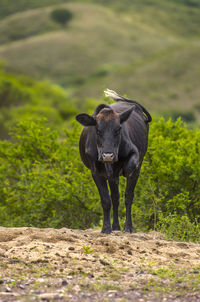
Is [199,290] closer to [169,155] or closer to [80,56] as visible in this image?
[169,155]

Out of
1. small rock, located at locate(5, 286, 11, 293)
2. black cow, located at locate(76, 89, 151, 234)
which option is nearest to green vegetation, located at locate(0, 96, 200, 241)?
black cow, located at locate(76, 89, 151, 234)

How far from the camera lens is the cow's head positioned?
29.1ft

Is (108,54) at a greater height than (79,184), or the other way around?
(79,184)

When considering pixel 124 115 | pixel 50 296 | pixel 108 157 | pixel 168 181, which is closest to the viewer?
pixel 50 296

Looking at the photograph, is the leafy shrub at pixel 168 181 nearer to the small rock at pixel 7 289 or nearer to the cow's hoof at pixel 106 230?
the cow's hoof at pixel 106 230

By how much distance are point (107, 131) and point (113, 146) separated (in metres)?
0.27

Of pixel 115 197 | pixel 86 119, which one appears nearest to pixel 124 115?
pixel 86 119

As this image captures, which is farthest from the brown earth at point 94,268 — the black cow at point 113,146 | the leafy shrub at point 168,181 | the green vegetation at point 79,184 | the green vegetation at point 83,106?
the leafy shrub at point 168,181

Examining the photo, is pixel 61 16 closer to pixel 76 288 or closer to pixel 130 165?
pixel 130 165

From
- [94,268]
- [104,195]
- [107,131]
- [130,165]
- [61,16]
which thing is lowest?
[61,16]

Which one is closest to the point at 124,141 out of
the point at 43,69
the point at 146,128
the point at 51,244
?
the point at 146,128

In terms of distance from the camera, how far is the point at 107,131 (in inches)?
354

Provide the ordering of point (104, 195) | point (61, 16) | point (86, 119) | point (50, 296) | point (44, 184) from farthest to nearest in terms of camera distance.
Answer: point (61, 16) < point (44, 184) < point (104, 195) < point (86, 119) < point (50, 296)

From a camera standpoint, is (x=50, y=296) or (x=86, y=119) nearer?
(x=50, y=296)
